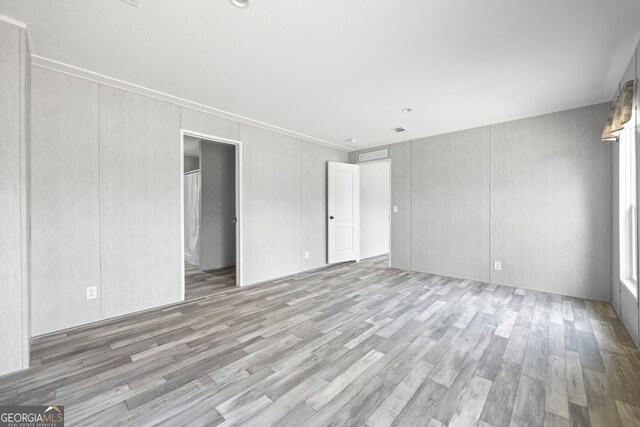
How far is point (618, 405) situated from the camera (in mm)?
1616

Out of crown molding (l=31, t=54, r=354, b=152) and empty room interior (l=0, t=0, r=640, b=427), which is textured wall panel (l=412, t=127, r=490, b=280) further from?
crown molding (l=31, t=54, r=354, b=152)

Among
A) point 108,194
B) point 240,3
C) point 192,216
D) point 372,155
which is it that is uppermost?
point 240,3

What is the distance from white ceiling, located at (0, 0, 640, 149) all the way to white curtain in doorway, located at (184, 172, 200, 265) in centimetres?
297

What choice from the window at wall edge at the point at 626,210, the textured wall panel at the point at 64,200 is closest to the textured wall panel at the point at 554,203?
the window at wall edge at the point at 626,210

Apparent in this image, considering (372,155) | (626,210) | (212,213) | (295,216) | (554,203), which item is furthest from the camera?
(372,155)

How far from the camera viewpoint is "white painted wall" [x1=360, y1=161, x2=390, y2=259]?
253 inches

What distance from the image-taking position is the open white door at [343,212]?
5.56 m

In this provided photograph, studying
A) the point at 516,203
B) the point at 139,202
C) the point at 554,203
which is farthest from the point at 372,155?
the point at 139,202

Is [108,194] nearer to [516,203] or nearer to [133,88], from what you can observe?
[133,88]

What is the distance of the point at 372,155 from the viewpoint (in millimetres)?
5750

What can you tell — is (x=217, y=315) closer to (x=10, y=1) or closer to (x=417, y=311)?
(x=417, y=311)

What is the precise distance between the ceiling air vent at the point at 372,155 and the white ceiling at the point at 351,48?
6.86 feet

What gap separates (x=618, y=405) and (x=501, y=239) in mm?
2797

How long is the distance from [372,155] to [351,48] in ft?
11.9
